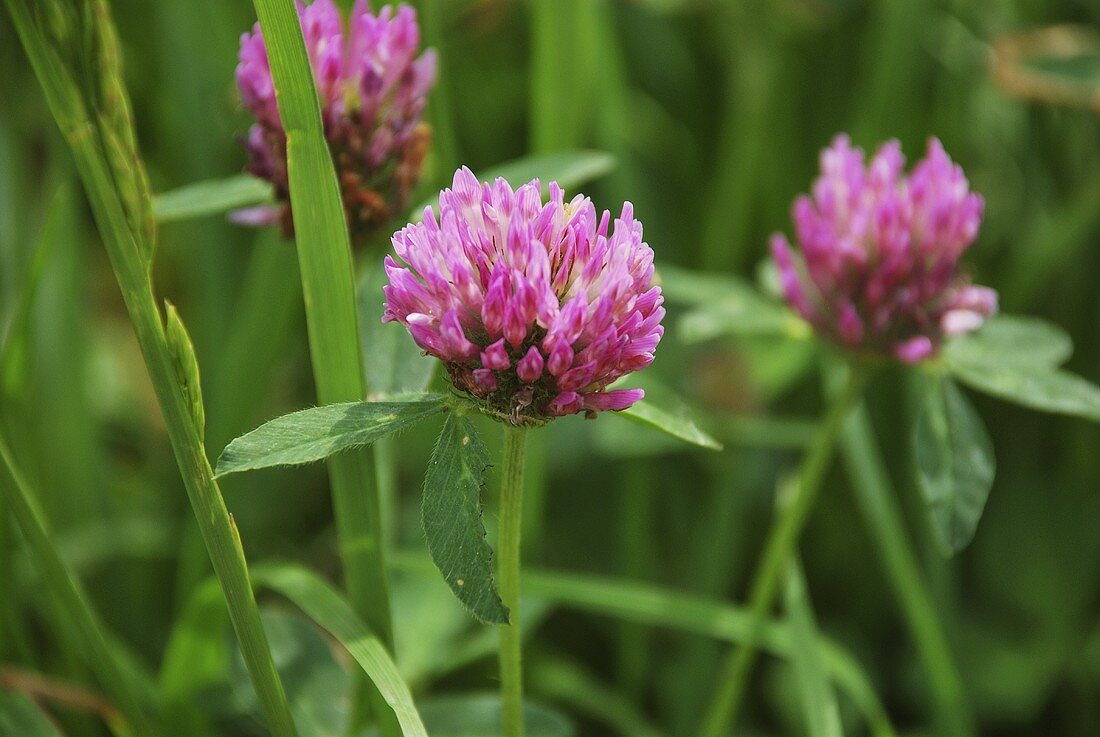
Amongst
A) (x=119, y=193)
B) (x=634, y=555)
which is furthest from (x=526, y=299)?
(x=634, y=555)

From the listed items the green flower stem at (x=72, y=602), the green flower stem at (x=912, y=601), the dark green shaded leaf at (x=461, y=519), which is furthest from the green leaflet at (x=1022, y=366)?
the green flower stem at (x=72, y=602)

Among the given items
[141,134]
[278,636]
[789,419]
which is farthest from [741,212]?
[141,134]

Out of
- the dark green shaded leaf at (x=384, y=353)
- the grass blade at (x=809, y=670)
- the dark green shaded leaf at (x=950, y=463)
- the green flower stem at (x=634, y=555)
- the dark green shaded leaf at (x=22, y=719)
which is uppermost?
the dark green shaded leaf at (x=384, y=353)

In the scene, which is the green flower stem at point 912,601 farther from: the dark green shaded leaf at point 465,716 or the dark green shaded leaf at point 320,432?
the dark green shaded leaf at point 320,432

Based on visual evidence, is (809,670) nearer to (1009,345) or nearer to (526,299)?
(1009,345)

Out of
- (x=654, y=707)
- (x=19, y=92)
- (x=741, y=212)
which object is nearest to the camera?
(x=654, y=707)

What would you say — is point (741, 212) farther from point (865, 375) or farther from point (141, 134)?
point (141, 134)
